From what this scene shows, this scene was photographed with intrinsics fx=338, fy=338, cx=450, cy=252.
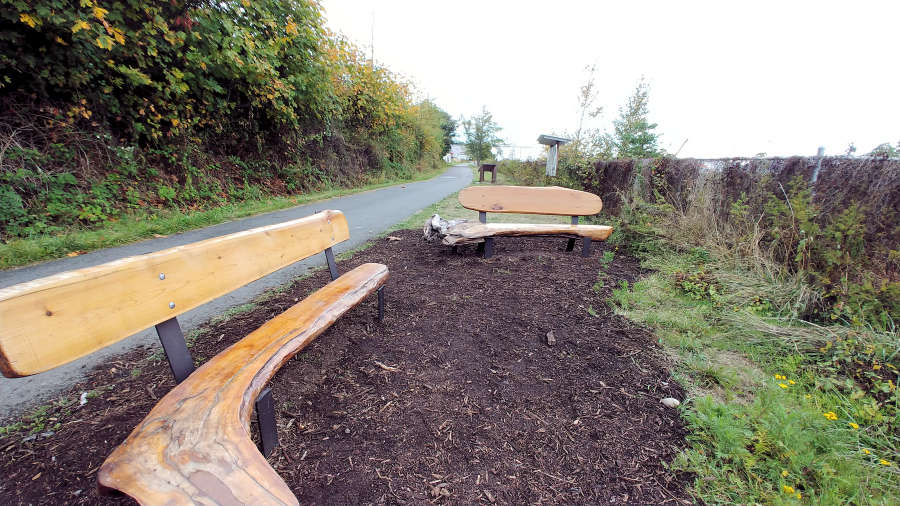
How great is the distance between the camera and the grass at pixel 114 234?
3.48 meters

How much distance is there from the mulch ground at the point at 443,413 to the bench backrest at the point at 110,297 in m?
0.64

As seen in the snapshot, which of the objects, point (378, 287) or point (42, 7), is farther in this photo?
point (42, 7)

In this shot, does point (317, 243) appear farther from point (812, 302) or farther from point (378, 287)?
point (812, 302)

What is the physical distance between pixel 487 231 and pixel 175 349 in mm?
2973

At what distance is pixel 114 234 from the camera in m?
4.30

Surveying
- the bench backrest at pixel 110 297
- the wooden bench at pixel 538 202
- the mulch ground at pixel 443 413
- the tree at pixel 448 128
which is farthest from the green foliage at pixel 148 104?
the tree at pixel 448 128

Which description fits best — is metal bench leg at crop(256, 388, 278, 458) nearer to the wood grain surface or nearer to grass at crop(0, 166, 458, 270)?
the wood grain surface

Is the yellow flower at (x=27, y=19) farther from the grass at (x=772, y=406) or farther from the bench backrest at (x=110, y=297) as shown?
the grass at (x=772, y=406)

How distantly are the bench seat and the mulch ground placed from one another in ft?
1.43

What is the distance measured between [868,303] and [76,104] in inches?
364

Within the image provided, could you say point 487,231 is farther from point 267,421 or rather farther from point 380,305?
point 267,421

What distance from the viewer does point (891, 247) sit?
2590mm

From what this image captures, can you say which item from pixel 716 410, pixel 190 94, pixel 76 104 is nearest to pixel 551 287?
pixel 716 410

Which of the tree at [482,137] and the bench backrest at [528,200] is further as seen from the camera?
the tree at [482,137]
